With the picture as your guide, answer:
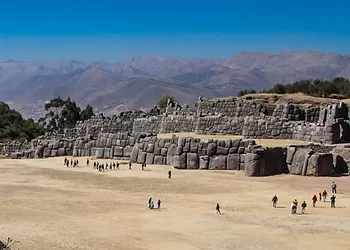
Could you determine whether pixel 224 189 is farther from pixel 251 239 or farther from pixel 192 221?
pixel 251 239

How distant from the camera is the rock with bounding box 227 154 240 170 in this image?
1259 inches

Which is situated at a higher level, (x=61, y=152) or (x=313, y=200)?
(x=61, y=152)

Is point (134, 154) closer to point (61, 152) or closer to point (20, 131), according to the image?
point (61, 152)

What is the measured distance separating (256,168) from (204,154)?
3.87 meters

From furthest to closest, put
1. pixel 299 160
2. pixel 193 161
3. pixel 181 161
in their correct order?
→ pixel 181 161, pixel 193 161, pixel 299 160

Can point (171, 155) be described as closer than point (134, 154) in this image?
Yes

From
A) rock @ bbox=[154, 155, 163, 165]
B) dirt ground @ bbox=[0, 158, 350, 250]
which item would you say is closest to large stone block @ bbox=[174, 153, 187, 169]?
dirt ground @ bbox=[0, 158, 350, 250]

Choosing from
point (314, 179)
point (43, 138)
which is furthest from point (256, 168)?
point (43, 138)

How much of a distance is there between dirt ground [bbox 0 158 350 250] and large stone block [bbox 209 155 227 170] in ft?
2.99

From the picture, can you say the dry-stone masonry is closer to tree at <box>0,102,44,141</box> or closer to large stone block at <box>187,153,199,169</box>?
large stone block at <box>187,153,199,169</box>

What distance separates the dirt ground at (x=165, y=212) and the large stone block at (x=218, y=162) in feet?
2.99

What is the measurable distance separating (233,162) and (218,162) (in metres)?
0.92

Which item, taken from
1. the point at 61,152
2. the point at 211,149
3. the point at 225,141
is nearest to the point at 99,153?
the point at 61,152

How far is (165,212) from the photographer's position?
22.2m
